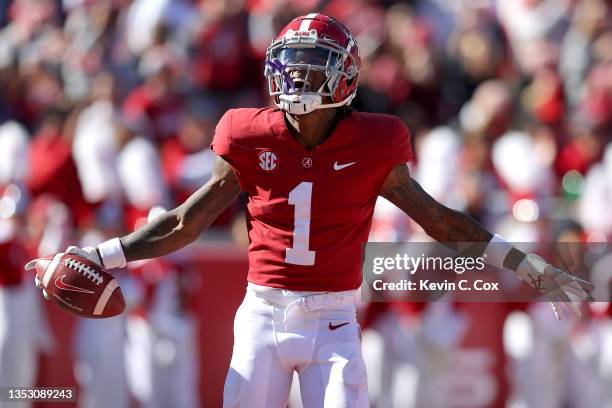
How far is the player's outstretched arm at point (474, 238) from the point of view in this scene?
446 cm

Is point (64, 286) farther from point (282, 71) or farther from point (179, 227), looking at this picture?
point (282, 71)

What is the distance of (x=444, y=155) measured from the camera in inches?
306

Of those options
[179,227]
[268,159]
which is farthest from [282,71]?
[179,227]

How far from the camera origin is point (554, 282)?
4.48 m

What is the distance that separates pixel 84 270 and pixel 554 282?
168cm

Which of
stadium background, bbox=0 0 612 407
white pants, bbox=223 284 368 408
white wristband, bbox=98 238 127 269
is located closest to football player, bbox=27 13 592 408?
white pants, bbox=223 284 368 408

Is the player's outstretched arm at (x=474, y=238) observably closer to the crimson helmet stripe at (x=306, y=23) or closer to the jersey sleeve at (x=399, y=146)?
the jersey sleeve at (x=399, y=146)

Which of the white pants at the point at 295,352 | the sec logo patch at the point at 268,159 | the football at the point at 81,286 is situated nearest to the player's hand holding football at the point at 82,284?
the football at the point at 81,286

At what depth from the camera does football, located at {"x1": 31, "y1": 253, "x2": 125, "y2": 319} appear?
437 centimetres

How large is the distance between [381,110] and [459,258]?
3879mm

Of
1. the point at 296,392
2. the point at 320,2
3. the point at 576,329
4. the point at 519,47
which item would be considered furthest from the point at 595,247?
the point at 320,2

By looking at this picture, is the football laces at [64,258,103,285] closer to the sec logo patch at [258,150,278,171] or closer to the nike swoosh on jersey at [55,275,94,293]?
the nike swoosh on jersey at [55,275,94,293]

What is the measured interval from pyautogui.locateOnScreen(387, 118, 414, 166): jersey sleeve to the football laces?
3.65 ft

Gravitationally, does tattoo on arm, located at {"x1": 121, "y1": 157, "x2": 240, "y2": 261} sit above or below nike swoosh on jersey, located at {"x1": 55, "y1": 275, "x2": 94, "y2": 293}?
above
